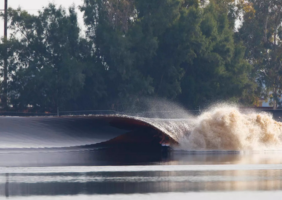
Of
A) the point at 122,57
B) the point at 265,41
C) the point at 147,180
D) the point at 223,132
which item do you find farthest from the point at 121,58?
the point at 147,180

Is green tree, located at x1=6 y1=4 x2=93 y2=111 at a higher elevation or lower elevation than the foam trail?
higher

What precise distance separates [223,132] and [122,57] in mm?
25905

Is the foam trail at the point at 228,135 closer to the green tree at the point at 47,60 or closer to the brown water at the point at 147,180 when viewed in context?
the brown water at the point at 147,180

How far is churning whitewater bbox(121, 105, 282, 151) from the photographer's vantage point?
2144 centimetres

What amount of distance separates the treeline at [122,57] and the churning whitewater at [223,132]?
22.2 m

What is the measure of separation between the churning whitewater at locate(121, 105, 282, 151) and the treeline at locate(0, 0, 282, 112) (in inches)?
873

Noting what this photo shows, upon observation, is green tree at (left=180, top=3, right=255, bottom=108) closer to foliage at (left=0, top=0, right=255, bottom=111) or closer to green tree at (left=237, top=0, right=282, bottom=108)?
foliage at (left=0, top=0, right=255, bottom=111)

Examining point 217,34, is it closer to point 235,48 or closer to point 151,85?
point 235,48

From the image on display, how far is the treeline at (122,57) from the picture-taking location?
149 ft

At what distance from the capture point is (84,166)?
46.4 feet

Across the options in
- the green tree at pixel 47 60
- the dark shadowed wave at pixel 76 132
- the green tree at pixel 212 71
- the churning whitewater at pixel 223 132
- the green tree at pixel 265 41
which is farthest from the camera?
the green tree at pixel 265 41

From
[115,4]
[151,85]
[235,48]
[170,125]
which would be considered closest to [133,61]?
[151,85]

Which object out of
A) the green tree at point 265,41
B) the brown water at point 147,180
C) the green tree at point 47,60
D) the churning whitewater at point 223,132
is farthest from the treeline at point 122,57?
the brown water at point 147,180

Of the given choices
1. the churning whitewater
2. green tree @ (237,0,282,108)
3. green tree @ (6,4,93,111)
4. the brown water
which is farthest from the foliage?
the brown water
